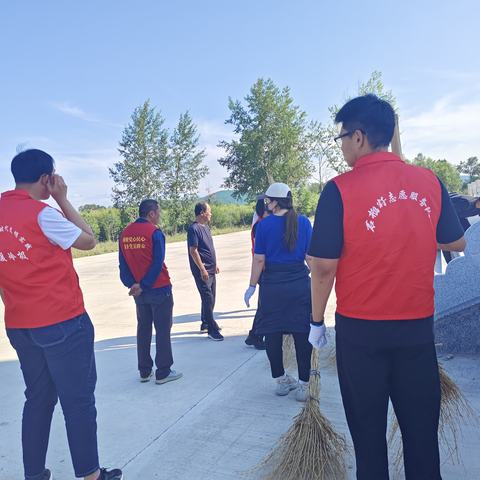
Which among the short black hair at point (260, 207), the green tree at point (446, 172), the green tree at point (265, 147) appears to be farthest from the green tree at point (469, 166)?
the short black hair at point (260, 207)

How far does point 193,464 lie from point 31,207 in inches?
71.2

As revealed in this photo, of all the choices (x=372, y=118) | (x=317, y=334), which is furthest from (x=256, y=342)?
(x=372, y=118)

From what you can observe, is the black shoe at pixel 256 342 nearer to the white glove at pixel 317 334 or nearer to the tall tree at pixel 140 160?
the white glove at pixel 317 334

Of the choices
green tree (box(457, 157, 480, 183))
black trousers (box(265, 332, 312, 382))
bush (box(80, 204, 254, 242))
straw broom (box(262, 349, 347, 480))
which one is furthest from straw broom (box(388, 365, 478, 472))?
green tree (box(457, 157, 480, 183))

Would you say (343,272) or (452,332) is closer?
(343,272)

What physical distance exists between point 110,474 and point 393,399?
5.54 ft

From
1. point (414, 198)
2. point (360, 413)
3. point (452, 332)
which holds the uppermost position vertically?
point (414, 198)

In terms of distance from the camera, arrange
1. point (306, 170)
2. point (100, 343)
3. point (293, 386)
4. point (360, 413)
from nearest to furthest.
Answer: point (360, 413)
point (293, 386)
point (100, 343)
point (306, 170)

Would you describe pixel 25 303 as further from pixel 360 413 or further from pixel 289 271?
pixel 289 271

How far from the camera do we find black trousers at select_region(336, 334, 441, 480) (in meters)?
1.81

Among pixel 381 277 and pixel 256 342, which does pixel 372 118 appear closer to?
pixel 381 277

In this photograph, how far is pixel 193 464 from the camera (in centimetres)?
268

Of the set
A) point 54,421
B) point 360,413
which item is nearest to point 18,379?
point 54,421

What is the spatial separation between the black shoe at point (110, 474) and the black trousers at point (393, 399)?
1419 mm
